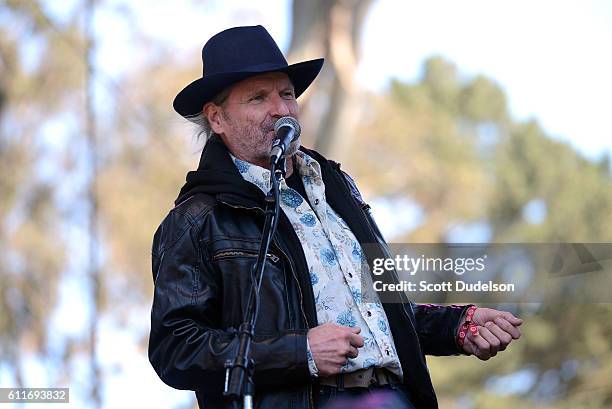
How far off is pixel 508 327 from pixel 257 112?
2.77ft

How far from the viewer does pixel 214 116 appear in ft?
9.86

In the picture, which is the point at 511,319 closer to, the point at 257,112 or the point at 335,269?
the point at 335,269

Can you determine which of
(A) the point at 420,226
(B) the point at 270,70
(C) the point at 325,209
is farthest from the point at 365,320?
(A) the point at 420,226

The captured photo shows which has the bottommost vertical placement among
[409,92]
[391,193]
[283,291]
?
[283,291]

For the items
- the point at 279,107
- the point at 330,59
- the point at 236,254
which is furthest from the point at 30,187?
the point at 236,254

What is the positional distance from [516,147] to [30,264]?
3.39 meters

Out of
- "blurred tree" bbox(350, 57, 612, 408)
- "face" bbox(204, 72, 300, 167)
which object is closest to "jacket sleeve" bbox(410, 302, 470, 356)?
"face" bbox(204, 72, 300, 167)

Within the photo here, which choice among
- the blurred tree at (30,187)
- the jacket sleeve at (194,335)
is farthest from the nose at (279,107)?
the blurred tree at (30,187)

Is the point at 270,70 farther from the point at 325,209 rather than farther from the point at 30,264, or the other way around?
the point at 30,264

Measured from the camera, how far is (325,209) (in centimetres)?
287

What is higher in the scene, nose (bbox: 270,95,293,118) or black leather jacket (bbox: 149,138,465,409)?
nose (bbox: 270,95,293,118)

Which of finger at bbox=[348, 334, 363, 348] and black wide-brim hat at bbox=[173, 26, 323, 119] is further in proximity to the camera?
black wide-brim hat at bbox=[173, 26, 323, 119]

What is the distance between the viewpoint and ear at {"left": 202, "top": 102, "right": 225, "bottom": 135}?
9.79 feet

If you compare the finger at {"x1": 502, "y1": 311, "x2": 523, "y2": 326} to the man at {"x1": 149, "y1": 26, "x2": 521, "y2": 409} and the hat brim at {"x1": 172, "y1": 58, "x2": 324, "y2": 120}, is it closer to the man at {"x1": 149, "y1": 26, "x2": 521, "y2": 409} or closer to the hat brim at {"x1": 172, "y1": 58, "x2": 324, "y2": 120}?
the man at {"x1": 149, "y1": 26, "x2": 521, "y2": 409}
